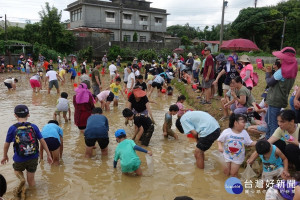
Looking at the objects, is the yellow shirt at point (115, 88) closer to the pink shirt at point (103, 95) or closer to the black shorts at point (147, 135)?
the pink shirt at point (103, 95)

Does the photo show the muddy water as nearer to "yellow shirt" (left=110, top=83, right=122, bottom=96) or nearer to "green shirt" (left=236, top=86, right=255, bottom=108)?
"green shirt" (left=236, top=86, right=255, bottom=108)

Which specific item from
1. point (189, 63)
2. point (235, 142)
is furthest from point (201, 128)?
point (189, 63)

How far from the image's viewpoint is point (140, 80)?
8.84 m

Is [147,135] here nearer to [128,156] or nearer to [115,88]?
[128,156]

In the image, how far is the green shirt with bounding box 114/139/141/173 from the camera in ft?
15.4

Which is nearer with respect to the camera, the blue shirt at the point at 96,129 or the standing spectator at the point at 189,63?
the blue shirt at the point at 96,129

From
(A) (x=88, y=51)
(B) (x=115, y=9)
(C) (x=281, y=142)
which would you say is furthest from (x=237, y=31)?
(C) (x=281, y=142)

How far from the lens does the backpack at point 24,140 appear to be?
401 centimetres

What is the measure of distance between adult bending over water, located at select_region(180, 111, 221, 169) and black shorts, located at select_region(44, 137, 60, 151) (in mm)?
2513

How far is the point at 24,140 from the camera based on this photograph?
4.02 meters

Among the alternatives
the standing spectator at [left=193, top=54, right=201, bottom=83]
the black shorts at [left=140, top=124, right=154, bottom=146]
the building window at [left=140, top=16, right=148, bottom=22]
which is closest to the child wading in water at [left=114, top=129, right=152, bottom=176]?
the black shorts at [left=140, top=124, right=154, bottom=146]

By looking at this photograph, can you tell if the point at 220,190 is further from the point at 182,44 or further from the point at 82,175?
the point at 182,44

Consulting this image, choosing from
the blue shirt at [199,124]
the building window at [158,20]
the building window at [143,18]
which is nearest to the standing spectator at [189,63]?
the blue shirt at [199,124]

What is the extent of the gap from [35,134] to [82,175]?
1.30 m
